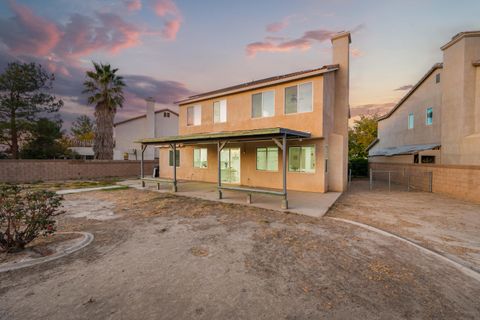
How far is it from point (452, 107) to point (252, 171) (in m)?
13.6

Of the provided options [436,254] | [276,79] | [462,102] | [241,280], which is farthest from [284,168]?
[462,102]

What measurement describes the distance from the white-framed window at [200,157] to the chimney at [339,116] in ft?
30.0

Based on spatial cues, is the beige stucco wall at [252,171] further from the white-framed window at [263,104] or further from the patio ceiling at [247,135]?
the patio ceiling at [247,135]

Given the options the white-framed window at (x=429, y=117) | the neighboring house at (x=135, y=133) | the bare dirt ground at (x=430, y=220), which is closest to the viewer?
the bare dirt ground at (x=430, y=220)

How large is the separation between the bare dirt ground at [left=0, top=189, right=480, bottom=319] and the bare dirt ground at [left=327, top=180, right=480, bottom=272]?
964 mm

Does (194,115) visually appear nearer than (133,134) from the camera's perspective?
Yes

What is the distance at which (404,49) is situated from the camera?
51.1 feet

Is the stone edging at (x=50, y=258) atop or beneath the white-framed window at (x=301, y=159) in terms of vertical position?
beneath

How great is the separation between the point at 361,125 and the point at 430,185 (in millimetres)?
30319

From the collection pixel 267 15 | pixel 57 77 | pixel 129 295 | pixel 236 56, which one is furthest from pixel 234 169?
pixel 57 77

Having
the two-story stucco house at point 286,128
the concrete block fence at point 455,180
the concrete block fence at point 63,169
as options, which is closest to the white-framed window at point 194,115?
the two-story stucco house at point 286,128

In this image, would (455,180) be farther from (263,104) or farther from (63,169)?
(63,169)

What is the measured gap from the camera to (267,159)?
508 inches

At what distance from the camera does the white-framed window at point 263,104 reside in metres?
12.4
